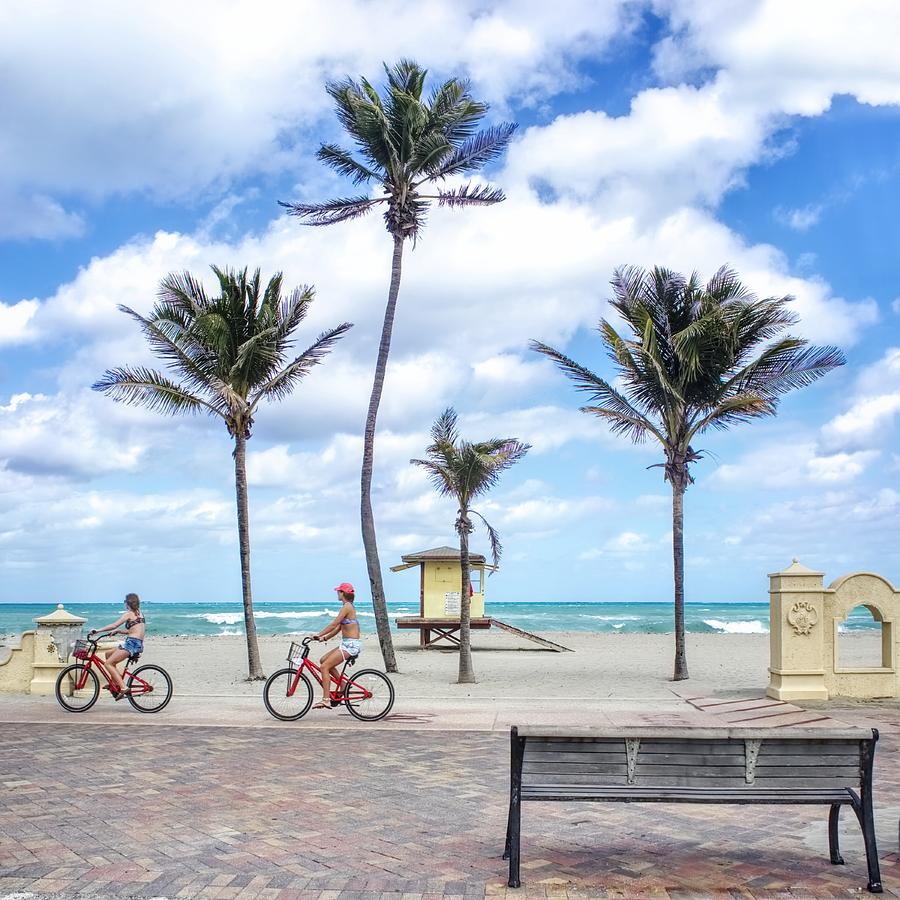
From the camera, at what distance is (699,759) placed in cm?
556

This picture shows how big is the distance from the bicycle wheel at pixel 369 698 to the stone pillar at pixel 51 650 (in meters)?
5.62

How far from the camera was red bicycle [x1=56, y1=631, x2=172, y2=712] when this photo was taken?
13.3 m

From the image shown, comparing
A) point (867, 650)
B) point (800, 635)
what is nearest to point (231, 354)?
point (800, 635)

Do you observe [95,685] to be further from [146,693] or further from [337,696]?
[337,696]

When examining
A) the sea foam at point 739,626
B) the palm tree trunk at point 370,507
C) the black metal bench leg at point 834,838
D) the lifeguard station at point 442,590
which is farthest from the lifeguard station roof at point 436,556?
the sea foam at point 739,626

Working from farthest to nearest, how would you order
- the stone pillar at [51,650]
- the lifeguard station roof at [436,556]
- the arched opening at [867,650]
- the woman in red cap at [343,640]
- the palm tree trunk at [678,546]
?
Answer: the lifeguard station roof at [436,556] → the palm tree trunk at [678,546] → the stone pillar at [51,650] → the arched opening at [867,650] → the woman in red cap at [343,640]

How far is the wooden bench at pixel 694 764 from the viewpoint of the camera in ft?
18.1

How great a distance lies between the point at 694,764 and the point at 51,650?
42.5 ft

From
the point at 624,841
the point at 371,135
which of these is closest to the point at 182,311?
the point at 371,135

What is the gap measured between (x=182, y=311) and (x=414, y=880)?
53.6ft

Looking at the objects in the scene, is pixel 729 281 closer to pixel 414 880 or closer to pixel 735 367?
pixel 735 367

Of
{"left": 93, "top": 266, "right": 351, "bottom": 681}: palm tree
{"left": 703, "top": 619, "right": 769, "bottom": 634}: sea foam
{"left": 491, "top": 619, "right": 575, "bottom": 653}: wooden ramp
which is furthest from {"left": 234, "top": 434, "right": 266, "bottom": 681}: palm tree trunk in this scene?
{"left": 703, "top": 619, "right": 769, "bottom": 634}: sea foam

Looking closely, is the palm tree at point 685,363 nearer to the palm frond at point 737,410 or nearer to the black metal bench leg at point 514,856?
the palm frond at point 737,410

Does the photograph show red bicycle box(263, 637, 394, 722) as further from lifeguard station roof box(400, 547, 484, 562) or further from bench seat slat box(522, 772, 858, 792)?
lifeguard station roof box(400, 547, 484, 562)
